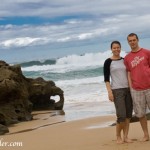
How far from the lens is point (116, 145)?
572cm

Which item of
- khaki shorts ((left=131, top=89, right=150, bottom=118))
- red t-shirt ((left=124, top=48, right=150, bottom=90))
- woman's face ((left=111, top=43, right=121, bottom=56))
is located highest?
woman's face ((left=111, top=43, right=121, bottom=56))

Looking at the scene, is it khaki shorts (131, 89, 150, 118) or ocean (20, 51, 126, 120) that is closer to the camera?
khaki shorts (131, 89, 150, 118)

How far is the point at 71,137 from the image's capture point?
7.14 metres

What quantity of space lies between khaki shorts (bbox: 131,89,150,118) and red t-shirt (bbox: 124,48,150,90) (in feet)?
0.25

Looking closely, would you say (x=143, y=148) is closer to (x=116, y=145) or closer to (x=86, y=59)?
(x=116, y=145)

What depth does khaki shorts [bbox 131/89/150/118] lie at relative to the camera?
18.6ft

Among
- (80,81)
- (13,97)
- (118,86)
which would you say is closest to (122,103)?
(118,86)

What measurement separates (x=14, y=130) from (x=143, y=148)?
14.0ft

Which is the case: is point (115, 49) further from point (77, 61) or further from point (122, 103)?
point (77, 61)

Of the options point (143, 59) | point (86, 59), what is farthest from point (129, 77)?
point (86, 59)

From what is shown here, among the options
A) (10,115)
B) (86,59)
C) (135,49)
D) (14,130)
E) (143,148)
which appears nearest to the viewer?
A: (143,148)

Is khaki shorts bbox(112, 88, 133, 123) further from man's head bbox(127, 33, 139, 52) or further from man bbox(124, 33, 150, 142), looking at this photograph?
man's head bbox(127, 33, 139, 52)

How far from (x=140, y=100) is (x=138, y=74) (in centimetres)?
42

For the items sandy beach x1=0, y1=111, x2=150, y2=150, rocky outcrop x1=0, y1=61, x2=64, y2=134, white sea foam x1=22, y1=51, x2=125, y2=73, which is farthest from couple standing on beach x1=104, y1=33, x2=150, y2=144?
white sea foam x1=22, y1=51, x2=125, y2=73
